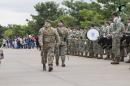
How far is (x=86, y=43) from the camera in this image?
96.3 ft

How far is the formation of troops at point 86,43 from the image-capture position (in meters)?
19.6

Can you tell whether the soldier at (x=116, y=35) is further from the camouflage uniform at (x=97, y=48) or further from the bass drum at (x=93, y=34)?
the camouflage uniform at (x=97, y=48)

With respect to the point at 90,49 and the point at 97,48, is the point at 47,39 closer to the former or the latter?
the point at 97,48

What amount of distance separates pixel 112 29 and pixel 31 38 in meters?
36.7

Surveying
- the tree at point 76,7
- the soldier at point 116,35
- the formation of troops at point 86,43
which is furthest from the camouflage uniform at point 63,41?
the tree at point 76,7

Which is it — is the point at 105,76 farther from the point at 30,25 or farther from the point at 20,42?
the point at 30,25

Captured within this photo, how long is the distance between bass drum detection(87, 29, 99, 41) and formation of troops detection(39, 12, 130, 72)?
8.5 inches

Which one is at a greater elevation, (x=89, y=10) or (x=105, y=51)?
(x=89, y=10)

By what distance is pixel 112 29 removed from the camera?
22359 millimetres

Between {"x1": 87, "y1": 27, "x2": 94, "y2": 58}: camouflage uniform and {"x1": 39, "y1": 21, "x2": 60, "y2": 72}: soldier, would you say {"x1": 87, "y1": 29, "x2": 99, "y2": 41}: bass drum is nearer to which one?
{"x1": 87, "y1": 27, "x2": 94, "y2": 58}: camouflage uniform

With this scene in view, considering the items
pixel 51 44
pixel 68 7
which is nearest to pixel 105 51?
pixel 51 44

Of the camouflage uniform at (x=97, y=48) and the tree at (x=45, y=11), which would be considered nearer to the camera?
the camouflage uniform at (x=97, y=48)

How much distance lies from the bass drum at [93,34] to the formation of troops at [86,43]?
215 millimetres

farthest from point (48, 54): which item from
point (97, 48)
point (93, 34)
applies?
point (97, 48)
